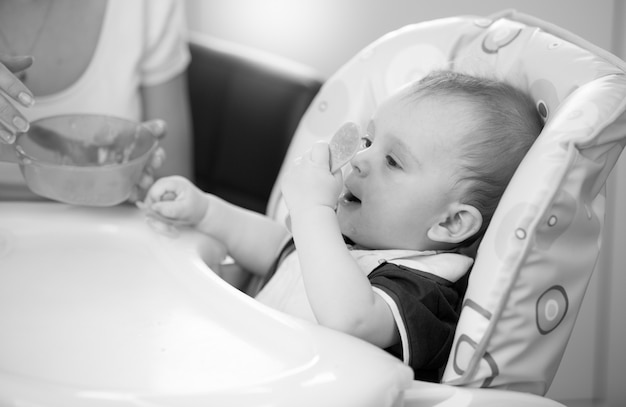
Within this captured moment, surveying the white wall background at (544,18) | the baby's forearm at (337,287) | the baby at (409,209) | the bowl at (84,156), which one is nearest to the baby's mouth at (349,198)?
the baby at (409,209)

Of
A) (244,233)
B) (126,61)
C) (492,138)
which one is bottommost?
(244,233)

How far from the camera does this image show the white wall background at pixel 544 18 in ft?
5.26

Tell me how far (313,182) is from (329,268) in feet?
0.34

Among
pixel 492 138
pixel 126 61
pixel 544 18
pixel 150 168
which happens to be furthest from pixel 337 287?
pixel 544 18

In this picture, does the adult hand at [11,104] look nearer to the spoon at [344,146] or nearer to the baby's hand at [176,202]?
the baby's hand at [176,202]

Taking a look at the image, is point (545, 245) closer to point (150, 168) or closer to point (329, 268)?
point (329, 268)

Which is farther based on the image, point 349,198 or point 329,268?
point 349,198

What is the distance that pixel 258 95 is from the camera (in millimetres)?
1363

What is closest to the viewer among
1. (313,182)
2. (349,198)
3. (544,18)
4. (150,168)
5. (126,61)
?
(313,182)

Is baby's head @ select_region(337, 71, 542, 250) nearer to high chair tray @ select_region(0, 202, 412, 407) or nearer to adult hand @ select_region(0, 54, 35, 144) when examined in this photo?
high chair tray @ select_region(0, 202, 412, 407)

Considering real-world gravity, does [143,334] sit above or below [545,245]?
below

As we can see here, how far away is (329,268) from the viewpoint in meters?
0.76

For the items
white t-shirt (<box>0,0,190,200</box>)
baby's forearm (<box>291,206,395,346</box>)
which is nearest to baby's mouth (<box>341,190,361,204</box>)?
baby's forearm (<box>291,206,395,346</box>)

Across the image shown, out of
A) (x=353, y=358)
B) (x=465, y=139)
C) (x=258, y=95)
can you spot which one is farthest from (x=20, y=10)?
(x=353, y=358)
